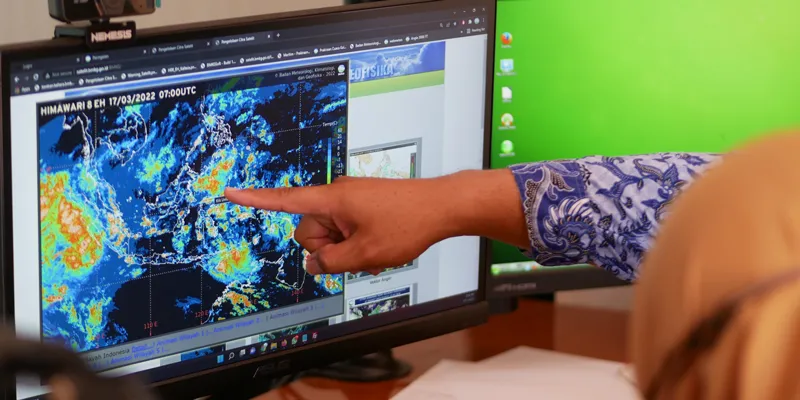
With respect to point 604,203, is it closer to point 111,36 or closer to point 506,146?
point 506,146

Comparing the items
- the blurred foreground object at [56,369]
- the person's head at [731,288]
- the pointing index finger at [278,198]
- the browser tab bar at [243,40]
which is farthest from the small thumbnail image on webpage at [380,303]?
the blurred foreground object at [56,369]

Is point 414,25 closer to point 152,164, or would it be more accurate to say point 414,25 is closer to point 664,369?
point 152,164

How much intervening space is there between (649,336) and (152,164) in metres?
0.68

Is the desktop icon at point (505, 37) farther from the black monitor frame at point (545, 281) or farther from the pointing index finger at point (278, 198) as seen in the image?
the pointing index finger at point (278, 198)

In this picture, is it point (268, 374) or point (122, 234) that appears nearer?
point (122, 234)

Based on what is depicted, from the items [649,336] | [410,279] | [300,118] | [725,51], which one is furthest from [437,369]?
[649,336]

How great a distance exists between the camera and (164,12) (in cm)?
139

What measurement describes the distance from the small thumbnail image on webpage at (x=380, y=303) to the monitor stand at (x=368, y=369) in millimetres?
119

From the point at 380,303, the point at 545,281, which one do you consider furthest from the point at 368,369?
the point at 545,281

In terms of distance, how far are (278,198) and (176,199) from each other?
113 mm

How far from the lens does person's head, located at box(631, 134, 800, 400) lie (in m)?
0.36

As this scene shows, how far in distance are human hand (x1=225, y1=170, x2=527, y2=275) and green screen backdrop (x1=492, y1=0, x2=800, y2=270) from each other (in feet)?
1.01

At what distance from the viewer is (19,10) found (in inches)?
48.5

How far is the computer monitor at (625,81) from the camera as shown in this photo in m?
1.35
